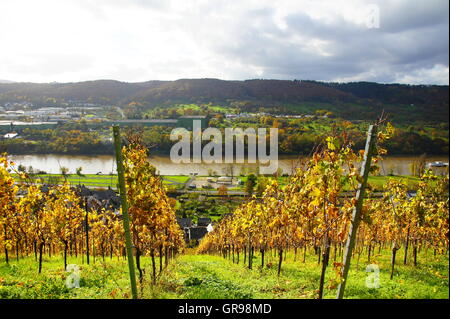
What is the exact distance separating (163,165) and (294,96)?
28.4 meters

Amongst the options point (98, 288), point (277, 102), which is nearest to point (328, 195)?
point (98, 288)

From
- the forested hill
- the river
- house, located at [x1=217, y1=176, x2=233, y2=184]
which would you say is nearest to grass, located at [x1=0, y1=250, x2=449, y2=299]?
the river

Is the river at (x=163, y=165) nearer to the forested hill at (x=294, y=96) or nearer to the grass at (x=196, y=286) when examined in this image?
the grass at (x=196, y=286)

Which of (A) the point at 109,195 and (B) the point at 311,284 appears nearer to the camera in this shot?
(B) the point at 311,284

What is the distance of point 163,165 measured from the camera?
160ft

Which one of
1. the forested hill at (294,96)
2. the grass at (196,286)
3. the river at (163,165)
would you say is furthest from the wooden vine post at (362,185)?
the forested hill at (294,96)

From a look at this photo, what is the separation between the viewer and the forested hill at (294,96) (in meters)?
49.0

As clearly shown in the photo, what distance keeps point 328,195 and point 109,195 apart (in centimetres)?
1486

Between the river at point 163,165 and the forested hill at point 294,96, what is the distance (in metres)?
8.89

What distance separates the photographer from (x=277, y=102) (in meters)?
55.9

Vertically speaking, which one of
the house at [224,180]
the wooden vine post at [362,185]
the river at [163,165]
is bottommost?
the house at [224,180]

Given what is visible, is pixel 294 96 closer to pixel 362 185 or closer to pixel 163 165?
pixel 163 165

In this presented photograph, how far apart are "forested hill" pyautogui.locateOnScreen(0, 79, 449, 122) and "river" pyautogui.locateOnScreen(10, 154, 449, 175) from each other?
8887mm

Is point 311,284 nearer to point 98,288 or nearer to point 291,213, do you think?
point 291,213
